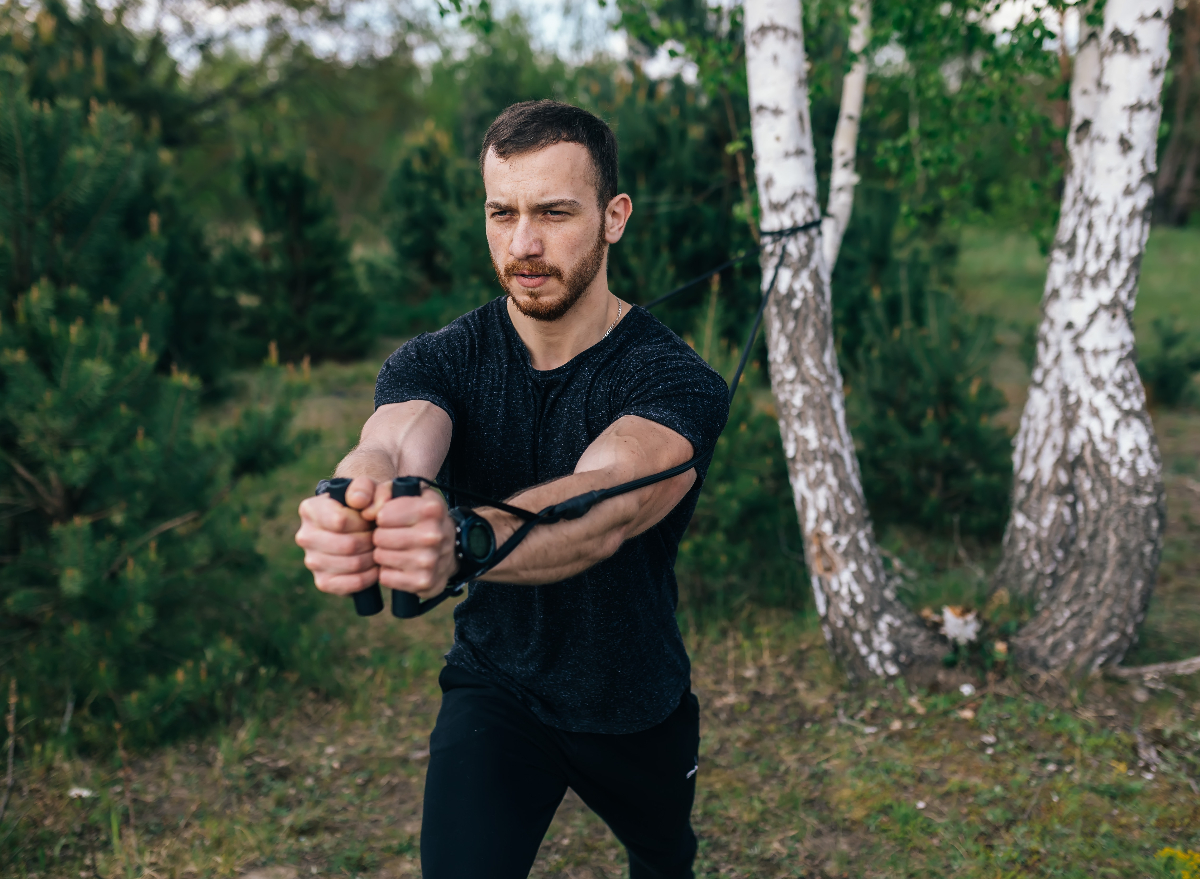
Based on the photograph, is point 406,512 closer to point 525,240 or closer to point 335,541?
point 335,541

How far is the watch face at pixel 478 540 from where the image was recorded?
1.51 m

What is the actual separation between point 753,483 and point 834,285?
385 centimetres

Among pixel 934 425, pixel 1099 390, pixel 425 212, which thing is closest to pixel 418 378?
pixel 1099 390

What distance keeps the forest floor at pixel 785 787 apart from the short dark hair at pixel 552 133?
280cm

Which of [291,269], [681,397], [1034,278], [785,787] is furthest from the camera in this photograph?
[1034,278]

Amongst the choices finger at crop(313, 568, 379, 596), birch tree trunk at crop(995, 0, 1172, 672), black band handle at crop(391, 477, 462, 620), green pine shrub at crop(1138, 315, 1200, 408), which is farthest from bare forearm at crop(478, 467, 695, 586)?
green pine shrub at crop(1138, 315, 1200, 408)

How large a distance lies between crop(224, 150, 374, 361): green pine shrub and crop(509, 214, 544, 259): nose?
9.19 m

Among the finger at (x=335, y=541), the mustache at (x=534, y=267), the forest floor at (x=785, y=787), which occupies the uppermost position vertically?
the mustache at (x=534, y=267)

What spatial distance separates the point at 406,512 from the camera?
1434 millimetres

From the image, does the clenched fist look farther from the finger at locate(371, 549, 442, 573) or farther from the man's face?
the man's face

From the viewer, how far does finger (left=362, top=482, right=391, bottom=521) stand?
1466mm

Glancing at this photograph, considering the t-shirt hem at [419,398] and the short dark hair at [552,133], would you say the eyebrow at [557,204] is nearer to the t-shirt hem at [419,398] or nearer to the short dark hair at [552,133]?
the short dark hair at [552,133]

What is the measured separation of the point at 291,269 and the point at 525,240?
31.5 feet

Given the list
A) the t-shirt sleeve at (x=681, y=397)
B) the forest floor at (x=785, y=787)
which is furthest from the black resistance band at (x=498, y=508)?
the forest floor at (x=785, y=787)
